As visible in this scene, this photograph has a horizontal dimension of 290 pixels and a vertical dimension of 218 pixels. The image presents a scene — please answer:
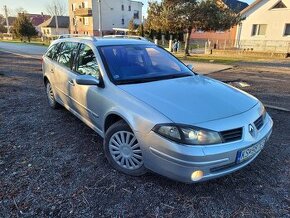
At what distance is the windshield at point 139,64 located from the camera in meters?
3.68

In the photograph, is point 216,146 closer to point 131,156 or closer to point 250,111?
point 250,111

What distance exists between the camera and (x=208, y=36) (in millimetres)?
37156

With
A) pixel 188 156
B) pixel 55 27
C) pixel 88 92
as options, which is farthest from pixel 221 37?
pixel 55 27

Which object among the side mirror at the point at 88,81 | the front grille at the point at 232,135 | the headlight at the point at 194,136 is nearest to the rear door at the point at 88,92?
the side mirror at the point at 88,81

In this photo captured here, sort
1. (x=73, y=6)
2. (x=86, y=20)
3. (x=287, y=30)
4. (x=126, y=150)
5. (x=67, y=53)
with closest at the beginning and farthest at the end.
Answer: (x=126, y=150) → (x=67, y=53) → (x=287, y=30) → (x=86, y=20) → (x=73, y=6)

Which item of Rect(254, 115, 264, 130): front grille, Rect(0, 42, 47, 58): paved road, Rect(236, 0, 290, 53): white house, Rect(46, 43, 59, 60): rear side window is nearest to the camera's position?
Rect(254, 115, 264, 130): front grille

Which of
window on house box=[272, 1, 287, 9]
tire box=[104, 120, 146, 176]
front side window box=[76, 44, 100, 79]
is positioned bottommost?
tire box=[104, 120, 146, 176]

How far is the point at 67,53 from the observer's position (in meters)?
4.90

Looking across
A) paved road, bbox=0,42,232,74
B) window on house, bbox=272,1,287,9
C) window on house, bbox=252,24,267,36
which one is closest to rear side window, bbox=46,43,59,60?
paved road, bbox=0,42,232,74

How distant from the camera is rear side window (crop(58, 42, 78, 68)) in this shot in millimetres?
4634

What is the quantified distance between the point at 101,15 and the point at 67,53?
47.8 meters

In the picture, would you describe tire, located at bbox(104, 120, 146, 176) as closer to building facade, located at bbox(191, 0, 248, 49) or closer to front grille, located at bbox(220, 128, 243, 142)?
front grille, located at bbox(220, 128, 243, 142)

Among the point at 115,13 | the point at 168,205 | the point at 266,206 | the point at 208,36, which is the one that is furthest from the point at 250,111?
the point at 115,13

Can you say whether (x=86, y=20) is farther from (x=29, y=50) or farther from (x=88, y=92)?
(x=88, y=92)
